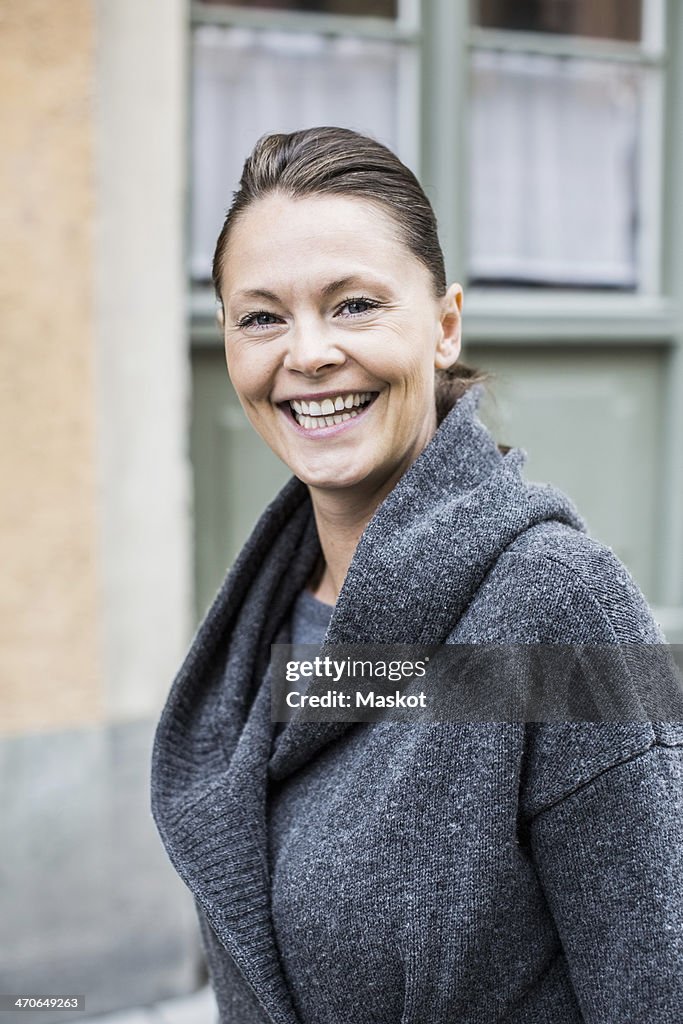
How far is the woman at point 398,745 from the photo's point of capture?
44.7 inches

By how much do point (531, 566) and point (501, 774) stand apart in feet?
0.71

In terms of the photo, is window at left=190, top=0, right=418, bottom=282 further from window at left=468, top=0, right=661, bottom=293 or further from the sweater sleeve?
the sweater sleeve

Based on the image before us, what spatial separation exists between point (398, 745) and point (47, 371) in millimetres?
2312

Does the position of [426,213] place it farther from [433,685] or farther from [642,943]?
[642,943]

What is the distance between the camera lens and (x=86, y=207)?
10.7ft

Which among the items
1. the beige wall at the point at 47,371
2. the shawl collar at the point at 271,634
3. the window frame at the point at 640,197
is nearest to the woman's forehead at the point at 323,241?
the shawl collar at the point at 271,634

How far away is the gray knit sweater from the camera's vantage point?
3.67ft

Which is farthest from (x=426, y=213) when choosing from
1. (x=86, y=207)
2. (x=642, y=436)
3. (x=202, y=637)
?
(x=642, y=436)

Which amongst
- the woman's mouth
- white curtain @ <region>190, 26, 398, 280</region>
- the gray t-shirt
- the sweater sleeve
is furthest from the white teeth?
white curtain @ <region>190, 26, 398, 280</region>

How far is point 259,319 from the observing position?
142 centimetres

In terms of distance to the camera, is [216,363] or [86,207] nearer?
[86,207]

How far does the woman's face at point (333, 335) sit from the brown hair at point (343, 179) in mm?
18

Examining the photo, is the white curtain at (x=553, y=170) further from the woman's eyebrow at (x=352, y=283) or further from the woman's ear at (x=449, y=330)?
the woman's eyebrow at (x=352, y=283)

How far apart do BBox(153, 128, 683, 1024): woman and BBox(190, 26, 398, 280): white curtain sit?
242 cm
